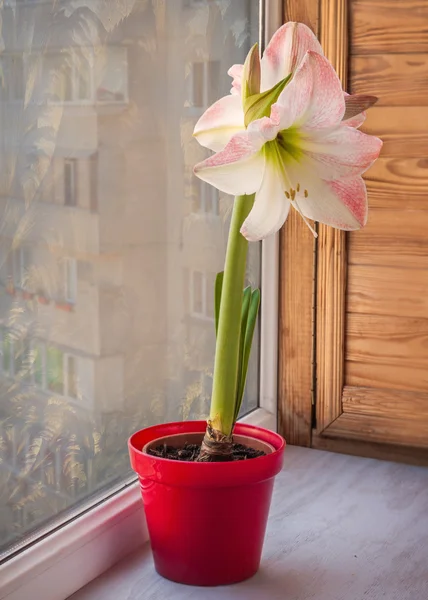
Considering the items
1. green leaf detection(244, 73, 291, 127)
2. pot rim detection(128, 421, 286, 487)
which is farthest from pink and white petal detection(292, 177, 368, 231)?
pot rim detection(128, 421, 286, 487)

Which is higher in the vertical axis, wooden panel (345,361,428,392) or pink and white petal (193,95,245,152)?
pink and white petal (193,95,245,152)

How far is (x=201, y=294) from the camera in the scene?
1547 millimetres

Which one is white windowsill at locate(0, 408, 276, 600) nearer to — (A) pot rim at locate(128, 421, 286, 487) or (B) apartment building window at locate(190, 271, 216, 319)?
(A) pot rim at locate(128, 421, 286, 487)

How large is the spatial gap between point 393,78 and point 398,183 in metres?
0.21

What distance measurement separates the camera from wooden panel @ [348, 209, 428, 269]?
65.2 inches

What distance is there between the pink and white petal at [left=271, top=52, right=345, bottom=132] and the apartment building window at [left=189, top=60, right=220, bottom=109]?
0.51 meters

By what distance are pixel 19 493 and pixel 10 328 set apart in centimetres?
23

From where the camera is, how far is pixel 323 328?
1.77 meters

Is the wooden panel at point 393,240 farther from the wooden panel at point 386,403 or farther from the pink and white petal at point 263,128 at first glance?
the pink and white petal at point 263,128

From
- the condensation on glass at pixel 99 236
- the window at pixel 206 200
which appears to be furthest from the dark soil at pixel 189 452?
the window at pixel 206 200

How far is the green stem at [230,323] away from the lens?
1103 mm

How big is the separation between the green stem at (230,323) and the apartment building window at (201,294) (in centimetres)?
41

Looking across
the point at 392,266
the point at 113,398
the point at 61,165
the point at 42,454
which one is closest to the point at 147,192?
the point at 61,165

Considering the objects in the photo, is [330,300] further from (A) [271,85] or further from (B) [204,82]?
(A) [271,85]
